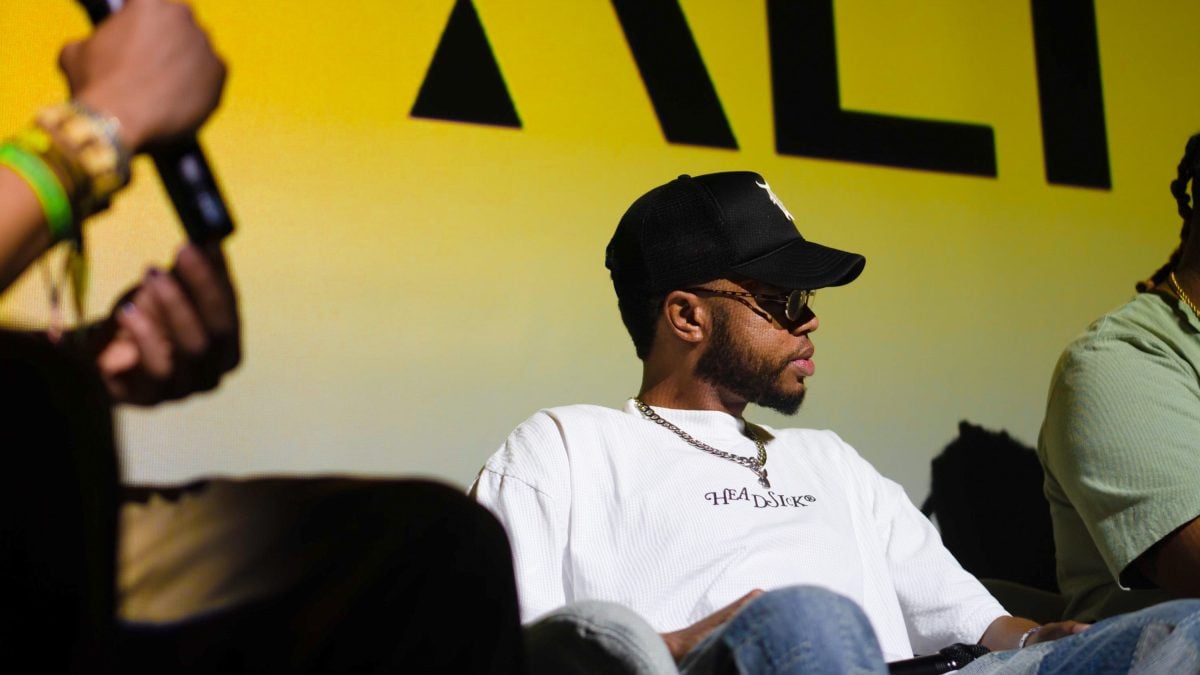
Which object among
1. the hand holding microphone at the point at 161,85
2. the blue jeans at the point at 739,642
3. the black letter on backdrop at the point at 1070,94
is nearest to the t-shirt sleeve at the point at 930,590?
the blue jeans at the point at 739,642

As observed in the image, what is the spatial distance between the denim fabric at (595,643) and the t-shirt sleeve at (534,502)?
16.0 inches

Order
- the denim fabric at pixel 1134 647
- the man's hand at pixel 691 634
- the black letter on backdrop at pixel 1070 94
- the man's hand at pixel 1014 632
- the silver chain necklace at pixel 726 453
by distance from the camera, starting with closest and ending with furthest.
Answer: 1. the denim fabric at pixel 1134 647
2. the man's hand at pixel 691 634
3. the man's hand at pixel 1014 632
4. the silver chain necklace at pixel 726 453
5. the black letter on backdrop at pixel 1070 94

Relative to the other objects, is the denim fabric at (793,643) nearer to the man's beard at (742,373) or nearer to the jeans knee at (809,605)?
the jeans knee at (809,605)

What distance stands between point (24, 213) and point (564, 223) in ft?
4.84

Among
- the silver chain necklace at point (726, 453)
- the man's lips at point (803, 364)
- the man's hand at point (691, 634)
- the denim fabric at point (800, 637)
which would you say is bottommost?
the man's hand at point (691, 634)

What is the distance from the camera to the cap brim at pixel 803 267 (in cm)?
194

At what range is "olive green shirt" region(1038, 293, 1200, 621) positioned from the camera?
1703 millimetres

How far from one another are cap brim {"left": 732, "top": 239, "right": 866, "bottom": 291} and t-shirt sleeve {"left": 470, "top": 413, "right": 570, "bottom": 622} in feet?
1.50

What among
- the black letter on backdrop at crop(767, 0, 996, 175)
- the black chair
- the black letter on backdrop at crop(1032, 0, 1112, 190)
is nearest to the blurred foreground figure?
the black letter on backdrop at crop(767, 0, 996, 175)

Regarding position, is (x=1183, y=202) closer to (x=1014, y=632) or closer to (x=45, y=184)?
(x=1014, y=632)

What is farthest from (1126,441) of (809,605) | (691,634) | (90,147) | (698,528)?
(90,147)

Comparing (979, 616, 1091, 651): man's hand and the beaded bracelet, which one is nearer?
the beaded bracelet

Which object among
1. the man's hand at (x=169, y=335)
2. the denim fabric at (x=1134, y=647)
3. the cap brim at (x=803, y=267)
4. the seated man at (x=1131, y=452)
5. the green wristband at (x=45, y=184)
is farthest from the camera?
the cap brim at (x=803, y=267)

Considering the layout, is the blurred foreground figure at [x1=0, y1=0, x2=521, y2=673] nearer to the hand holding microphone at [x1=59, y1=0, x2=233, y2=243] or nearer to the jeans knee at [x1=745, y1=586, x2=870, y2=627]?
the hand holding microphone at [x1=59, y1=0, x2=233, y2=243]
